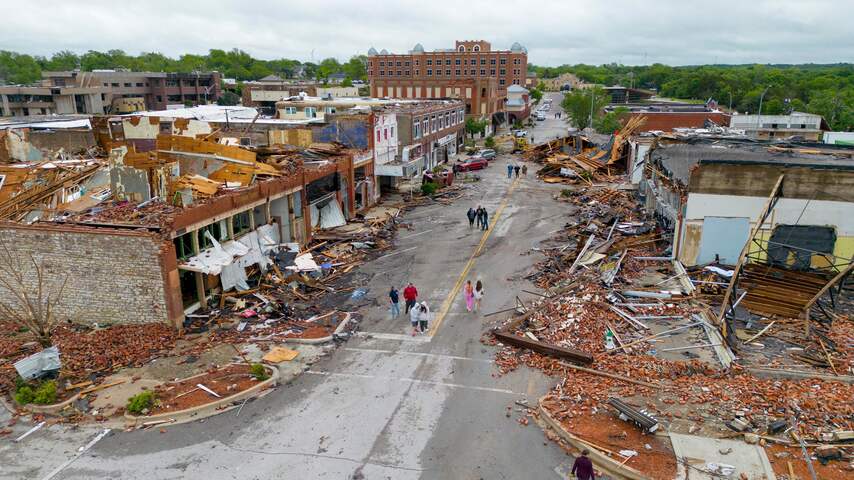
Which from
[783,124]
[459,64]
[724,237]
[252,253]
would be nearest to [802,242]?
[724,237]

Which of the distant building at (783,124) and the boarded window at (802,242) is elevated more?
the distant building at (783,124)

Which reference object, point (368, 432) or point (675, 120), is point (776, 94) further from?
point (368, 432)

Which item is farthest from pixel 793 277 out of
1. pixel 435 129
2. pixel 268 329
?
pixel 435 129

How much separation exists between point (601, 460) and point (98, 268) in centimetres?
1659

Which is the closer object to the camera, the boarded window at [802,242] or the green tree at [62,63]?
the boarded window at [802,242]

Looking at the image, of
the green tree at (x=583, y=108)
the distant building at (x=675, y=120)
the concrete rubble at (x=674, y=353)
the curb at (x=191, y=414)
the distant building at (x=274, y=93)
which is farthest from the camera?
the green tree at (x=583, y=108)

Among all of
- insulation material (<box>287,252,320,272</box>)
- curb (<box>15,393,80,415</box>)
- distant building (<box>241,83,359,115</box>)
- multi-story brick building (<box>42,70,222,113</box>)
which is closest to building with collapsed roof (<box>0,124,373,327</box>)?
insulation material (<box>287,252,320,272</box>)

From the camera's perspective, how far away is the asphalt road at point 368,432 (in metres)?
12.2

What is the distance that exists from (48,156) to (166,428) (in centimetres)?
2788

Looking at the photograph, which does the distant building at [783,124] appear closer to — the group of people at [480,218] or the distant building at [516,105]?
the group of people at [480,218]

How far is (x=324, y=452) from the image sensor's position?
12.7 meters

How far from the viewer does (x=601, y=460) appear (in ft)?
39.0

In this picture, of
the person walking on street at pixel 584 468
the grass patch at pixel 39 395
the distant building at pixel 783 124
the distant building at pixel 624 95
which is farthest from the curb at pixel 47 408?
the distant building at pixel 624 95

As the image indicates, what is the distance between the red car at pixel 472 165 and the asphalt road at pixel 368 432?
32.9 meters
